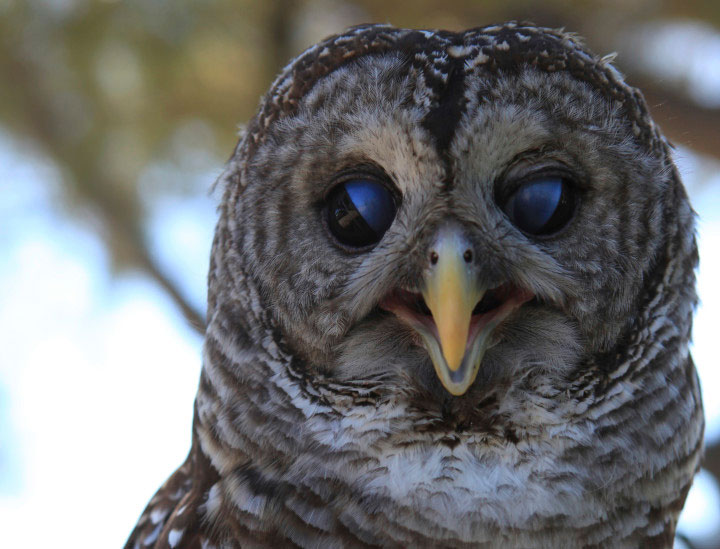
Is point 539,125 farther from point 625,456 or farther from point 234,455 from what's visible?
point 234,455

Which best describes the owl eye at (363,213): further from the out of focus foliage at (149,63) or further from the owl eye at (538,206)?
the out of focus foliage at (149,63)

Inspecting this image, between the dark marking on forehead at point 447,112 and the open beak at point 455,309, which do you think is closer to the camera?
the open beak at point 455,309

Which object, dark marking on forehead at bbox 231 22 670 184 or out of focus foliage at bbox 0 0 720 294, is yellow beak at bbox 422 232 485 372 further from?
out of focus foliage at bbox 0 0 720 294

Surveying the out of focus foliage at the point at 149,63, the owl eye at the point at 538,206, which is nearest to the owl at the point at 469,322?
the owl eye at the point at 538,206

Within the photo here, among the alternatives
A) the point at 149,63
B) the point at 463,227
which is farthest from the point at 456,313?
the point at 149,63

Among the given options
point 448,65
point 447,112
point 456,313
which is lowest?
point 456,313

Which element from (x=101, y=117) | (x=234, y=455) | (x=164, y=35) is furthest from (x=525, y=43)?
(x=101, y=117)

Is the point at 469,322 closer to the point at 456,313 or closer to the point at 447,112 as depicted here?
the point at 456,313
